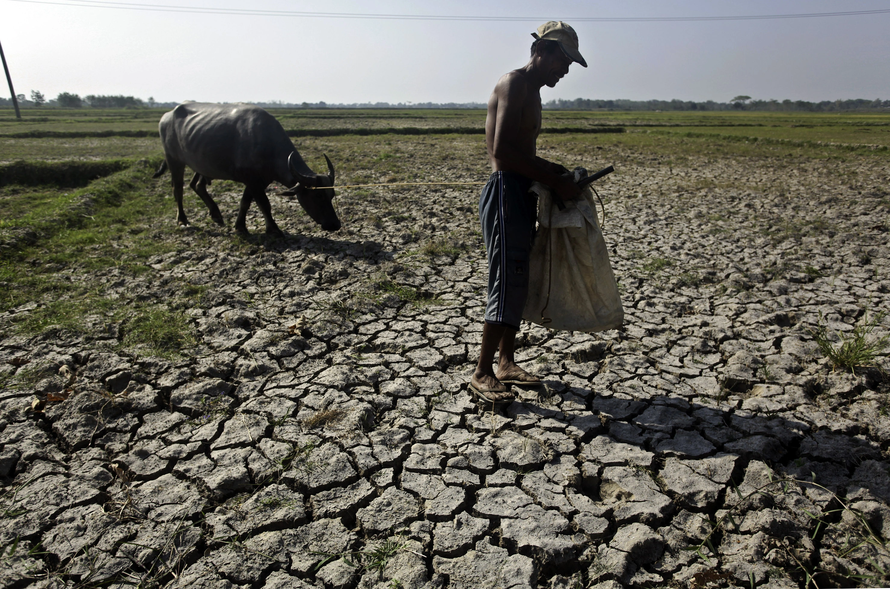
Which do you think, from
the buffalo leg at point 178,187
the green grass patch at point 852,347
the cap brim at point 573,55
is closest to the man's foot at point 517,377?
the cap brim at point 573,55

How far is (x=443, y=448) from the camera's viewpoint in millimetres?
2561

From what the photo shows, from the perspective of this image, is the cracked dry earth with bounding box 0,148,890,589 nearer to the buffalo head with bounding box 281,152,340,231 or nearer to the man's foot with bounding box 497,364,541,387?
the man's foot with bounding box 497,364,541,387

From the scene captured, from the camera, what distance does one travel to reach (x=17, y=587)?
5.97 ft

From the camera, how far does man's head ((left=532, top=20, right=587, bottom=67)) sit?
2.43 meters

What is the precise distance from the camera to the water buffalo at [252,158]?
607cm

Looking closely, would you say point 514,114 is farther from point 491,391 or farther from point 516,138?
point 491,391

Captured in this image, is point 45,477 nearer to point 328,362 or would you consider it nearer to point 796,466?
point 328,362

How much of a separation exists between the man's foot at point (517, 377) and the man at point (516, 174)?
31 centimetres

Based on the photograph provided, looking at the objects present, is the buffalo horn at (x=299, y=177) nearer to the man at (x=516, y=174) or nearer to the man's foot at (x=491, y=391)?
the man at (x=516, y=174)

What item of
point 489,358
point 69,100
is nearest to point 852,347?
point 489,358

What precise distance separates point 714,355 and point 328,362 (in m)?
2.61

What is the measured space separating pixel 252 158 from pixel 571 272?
4744mm

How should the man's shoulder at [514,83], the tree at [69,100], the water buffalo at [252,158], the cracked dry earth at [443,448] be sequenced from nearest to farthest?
the cracked dry earth at [443,448]
the man's shoulder at [514,83]
the water buffalo at [252,158]
the tree at [69,100]

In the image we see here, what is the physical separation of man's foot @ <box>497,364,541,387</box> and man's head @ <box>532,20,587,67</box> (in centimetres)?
167
